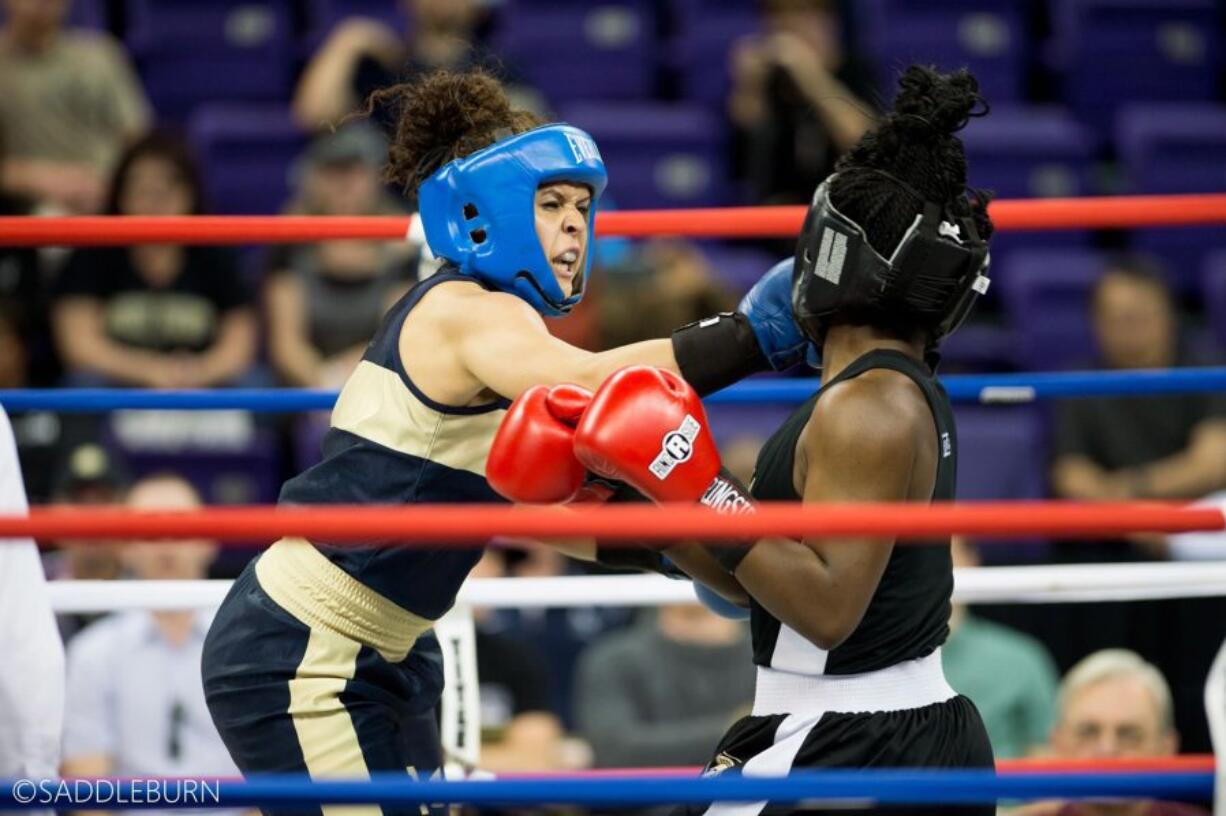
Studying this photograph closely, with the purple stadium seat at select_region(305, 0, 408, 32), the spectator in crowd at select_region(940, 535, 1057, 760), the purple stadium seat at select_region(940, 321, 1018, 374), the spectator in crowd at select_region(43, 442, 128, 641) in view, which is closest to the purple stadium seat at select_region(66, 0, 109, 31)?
the purple stadium seat at select_region(305, 0, 408, 32)

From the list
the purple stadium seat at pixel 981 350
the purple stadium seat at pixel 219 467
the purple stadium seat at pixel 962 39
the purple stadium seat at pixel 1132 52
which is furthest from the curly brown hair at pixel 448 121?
the purple stadium seat at pixel 1132 52

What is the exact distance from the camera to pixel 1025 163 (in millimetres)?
6844

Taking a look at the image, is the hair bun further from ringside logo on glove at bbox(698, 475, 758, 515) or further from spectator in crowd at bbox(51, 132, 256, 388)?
spectator in crowd at bbox(51, 132, 256, 388)

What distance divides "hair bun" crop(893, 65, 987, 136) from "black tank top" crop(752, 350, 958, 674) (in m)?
0.32

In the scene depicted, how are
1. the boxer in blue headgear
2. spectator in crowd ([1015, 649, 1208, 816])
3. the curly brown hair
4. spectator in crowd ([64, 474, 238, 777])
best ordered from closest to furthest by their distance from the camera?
the boxer in blue headgear < the curly brown hair < spectator in crowd ([1015, 649, 1208, 816]) < spectator in crowd ([64, 474, 238, 777])

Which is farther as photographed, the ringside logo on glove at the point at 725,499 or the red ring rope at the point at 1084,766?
the red ring rope at the point at 1084,766

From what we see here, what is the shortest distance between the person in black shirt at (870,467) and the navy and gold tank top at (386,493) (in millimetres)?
324

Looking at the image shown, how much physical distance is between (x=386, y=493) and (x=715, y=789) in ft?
2.66

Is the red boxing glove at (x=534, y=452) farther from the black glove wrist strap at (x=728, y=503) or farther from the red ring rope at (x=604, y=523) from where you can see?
the red ring rope at (x=604, y=523)

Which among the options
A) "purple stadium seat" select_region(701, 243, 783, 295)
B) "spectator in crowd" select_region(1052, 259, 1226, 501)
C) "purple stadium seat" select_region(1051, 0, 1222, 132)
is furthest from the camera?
"purple stadium seat" select_region(1051, 0, 1222, 132)

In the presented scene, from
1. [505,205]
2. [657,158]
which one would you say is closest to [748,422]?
[657,158]

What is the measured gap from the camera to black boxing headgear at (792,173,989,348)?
88.0 inches

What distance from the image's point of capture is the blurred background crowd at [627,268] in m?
4.52

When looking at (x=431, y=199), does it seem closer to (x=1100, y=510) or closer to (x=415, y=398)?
(x=415, y=398)
